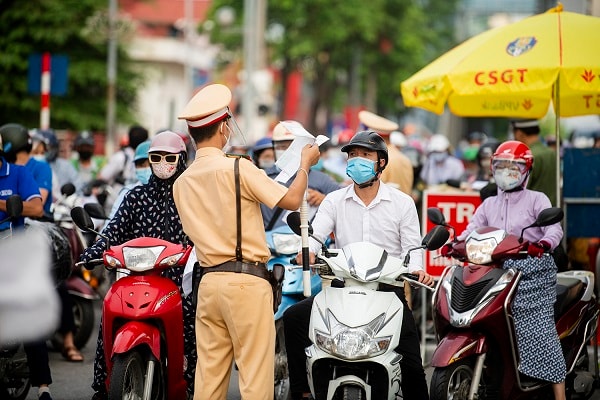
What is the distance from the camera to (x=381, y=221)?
309 inches

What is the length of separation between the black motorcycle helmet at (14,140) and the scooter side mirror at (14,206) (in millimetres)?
2178

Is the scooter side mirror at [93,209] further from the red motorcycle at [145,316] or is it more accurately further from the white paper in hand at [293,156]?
the white paper in hand at [293,156]

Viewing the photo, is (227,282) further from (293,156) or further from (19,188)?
(19,188)

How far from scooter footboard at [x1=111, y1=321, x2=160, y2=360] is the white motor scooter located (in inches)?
36.9

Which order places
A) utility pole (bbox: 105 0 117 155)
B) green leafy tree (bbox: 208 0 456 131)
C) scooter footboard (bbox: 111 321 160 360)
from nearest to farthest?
scooter footboard (bbox: 111 321 160 360)
utility pole (bbox: 105 0 117 155)
green leafy tree (bbox: 208 0 456 131)

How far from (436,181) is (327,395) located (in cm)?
1316

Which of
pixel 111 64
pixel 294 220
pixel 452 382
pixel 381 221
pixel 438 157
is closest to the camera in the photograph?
pixel 294 220

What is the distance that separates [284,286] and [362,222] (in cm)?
128

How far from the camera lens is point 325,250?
727cm

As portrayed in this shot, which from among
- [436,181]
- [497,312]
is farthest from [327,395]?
[436,181]

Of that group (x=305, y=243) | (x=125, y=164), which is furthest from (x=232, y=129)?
(x=125, y=164)

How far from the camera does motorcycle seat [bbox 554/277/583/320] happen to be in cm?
852

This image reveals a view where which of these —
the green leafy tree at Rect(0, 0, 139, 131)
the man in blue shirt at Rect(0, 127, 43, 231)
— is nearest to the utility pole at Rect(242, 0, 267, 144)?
the green leafy tree at Rect(0, 0, 139, 131)

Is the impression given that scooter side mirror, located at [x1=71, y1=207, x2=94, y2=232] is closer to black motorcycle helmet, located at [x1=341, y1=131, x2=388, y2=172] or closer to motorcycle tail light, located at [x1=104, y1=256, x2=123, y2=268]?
motorcycle tail light, located at [x1=104, y1=256, x2=123, y2=268]
